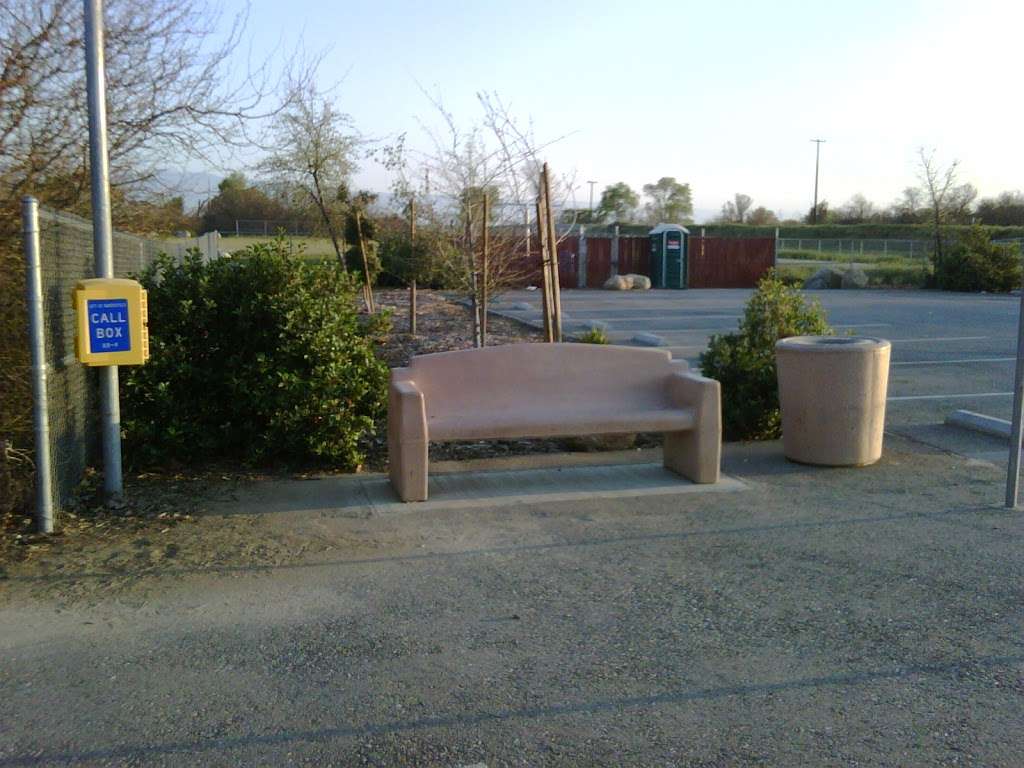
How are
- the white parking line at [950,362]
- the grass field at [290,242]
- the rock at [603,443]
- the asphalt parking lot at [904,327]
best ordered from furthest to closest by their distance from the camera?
1. the white parking line at [950,362]
2. the asphalt parking lot at [904,327]
3. the grass field at [290,242]
4. the rock at [603,443]

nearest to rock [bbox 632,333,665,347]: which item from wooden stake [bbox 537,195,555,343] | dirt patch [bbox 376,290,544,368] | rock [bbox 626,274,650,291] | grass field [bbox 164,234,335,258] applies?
dirt patch [bbox 376,290,544,368]

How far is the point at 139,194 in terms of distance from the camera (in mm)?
10586

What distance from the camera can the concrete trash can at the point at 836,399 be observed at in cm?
786

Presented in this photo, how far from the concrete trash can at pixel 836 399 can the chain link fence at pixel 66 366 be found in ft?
16.6

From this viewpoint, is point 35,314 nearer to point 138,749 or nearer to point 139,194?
point 138,749

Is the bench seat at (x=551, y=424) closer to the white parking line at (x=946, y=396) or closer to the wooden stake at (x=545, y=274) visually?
Result: the wooden stake at (x=545, y=274)

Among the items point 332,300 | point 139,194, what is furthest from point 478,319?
point 332,300

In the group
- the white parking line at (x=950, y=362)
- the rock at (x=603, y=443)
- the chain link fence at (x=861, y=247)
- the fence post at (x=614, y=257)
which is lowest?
the rock at (x=603, y=443)

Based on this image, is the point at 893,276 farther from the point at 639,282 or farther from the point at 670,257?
the point at 639,282

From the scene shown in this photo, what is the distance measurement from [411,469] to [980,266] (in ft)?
100

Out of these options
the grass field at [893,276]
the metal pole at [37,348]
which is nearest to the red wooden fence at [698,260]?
the grass field at [893,276]

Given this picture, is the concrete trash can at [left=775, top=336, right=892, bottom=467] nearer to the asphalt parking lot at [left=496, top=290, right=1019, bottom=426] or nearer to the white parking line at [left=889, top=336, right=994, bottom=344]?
the asphalt parking lot at [left=496, top=290, right=1019, bottom=426]

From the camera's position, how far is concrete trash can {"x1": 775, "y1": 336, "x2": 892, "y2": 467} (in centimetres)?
786

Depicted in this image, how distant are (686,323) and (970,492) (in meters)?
14.9
